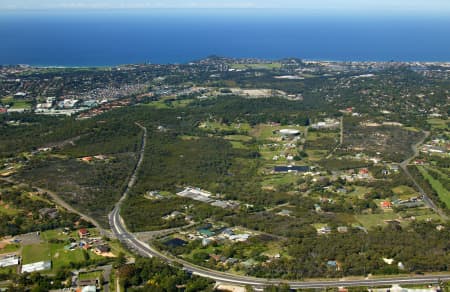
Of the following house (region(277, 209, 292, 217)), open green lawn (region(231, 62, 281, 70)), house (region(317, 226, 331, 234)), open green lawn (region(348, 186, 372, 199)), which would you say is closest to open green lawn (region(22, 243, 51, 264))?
house (region(277, 209, 292, 217))

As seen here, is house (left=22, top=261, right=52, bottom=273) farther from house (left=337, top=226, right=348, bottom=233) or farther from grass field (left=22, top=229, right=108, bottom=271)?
house (left=337, top=226, right=348, bottom=233)

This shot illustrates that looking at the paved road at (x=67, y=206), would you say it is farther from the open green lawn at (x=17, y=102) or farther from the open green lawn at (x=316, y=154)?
the open green lawn at (x=17, y=102)

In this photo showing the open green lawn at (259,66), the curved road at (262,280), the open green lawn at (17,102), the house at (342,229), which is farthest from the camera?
the open green lawn at (259,66)

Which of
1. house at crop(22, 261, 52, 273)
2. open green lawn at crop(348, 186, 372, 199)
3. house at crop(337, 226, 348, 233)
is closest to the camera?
house at crop(22, 261, 52, 273)

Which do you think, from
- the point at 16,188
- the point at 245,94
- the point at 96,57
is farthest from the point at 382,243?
the point at 96,57

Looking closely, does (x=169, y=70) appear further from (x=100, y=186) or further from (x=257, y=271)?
(x=257, y=271)

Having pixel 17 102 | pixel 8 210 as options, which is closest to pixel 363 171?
pixel 8 210

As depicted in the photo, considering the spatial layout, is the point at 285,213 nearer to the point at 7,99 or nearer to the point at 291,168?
the point at 291,168

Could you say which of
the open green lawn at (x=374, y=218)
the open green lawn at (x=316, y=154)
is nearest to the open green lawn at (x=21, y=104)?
the open green lawn at (x=316, y=154)

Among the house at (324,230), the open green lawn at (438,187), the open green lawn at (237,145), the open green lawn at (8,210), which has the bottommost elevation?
the open green lawn at (8,210)
